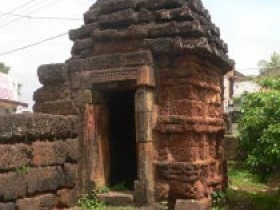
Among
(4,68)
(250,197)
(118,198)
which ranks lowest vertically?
(250,197)

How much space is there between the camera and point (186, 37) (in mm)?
7625

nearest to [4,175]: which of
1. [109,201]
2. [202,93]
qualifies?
[109,201]

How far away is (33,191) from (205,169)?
137 inches

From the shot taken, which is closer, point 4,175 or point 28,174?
point 4,175

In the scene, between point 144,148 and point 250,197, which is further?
point 250,197

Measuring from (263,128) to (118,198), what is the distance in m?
3.60

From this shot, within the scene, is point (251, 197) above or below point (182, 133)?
below

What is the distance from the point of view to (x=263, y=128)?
9.22 meters

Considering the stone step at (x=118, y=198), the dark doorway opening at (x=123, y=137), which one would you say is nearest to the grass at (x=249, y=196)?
the stone step at (x=118, y=198)

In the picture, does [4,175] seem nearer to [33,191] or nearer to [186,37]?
[33,191]

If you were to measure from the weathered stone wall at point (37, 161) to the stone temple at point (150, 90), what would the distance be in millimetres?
902

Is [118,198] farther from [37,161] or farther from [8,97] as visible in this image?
[8,97]

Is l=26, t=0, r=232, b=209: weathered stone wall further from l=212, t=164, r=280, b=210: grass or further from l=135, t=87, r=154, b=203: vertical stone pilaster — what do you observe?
l=212, t=164, r=280, b=210: grass

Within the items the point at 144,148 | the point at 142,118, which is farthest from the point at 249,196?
the point at 142,118
